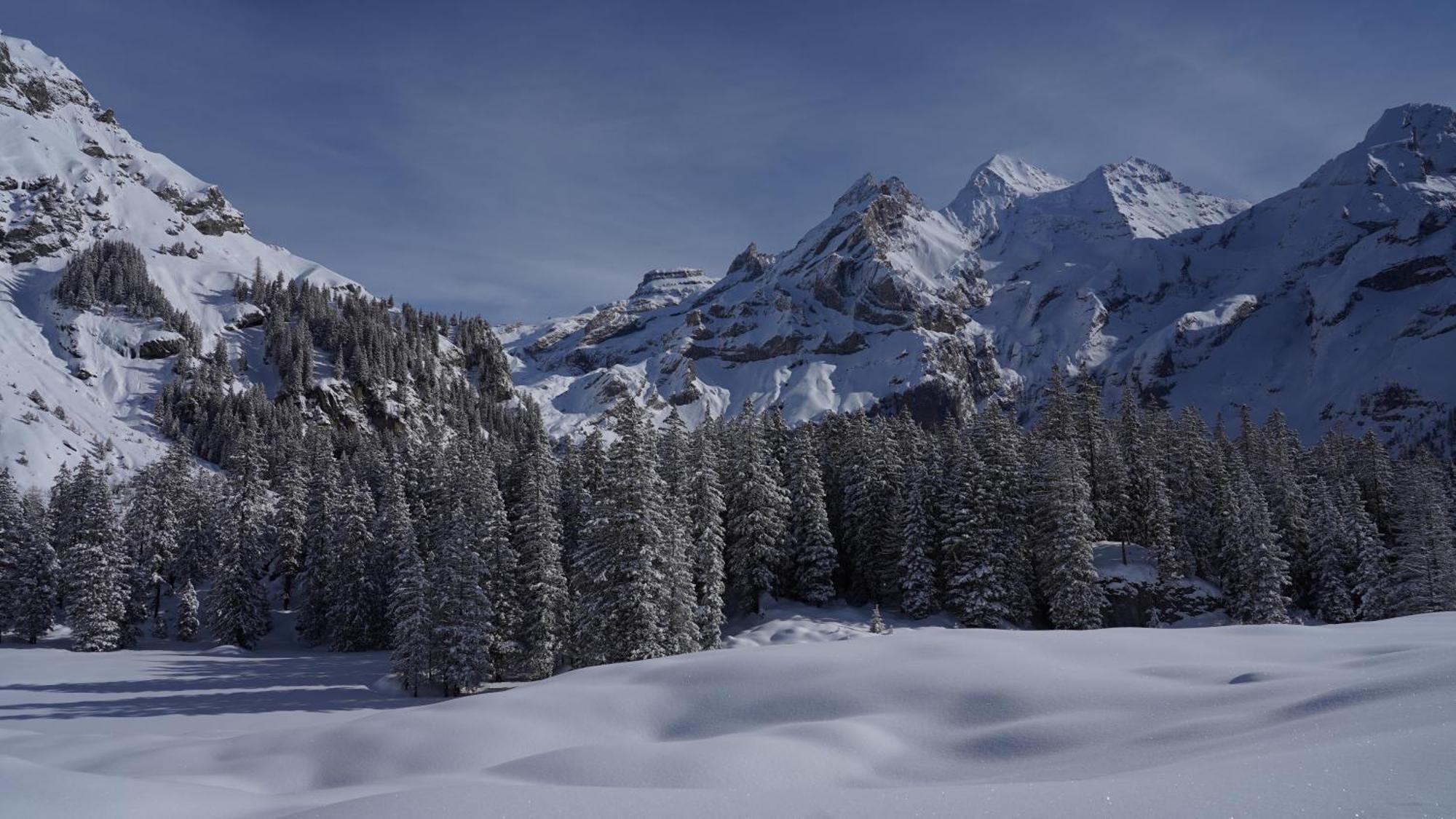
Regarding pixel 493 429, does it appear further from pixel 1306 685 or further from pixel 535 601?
pixel 1306 685

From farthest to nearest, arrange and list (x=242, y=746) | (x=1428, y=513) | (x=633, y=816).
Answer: (x=1428, y=513), (x=242, y=746), (x=633, y=816)

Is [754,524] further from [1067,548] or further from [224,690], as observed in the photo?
[224,690]

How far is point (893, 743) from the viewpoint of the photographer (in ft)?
34.3

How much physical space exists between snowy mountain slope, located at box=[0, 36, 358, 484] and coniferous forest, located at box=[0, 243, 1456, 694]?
54644mm

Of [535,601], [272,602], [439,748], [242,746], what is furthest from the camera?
[272,602]

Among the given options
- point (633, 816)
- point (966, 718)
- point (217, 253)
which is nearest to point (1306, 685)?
point (966, 718)

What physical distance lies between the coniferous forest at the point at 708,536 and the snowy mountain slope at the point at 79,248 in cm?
5464

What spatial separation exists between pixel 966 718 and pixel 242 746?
1298cm

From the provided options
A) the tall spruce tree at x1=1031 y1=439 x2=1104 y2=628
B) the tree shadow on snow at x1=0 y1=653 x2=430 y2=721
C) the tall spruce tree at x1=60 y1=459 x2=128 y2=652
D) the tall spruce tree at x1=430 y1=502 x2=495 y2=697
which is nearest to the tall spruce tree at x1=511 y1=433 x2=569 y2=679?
the tall spruce tree at x1=430 y1=502 x2=495 y2=697

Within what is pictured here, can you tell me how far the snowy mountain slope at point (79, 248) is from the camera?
338ft

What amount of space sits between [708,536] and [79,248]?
553 feet

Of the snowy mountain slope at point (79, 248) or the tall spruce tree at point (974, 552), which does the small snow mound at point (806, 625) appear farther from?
the snowy mountain slope at point (79, 248)

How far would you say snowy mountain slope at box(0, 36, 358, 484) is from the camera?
103 m

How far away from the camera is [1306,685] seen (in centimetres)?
1005
